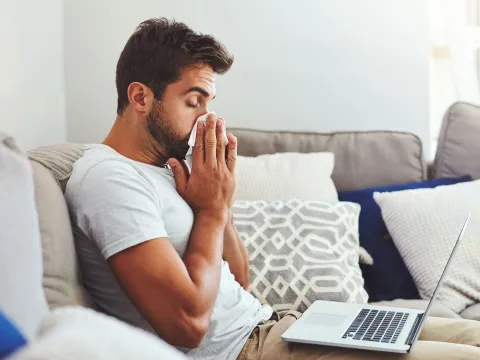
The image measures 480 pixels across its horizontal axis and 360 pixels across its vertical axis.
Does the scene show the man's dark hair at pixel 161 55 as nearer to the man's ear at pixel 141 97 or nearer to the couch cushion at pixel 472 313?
the man's ear at pixel 141 97

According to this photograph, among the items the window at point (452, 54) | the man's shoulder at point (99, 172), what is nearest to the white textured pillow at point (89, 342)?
the man's shoulder at point (99, 172)

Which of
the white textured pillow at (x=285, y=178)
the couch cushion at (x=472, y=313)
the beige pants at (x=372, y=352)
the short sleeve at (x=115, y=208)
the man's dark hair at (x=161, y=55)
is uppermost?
the man's dark hair at (x=161, y=55)

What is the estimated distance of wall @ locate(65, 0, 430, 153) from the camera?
2.67 meters

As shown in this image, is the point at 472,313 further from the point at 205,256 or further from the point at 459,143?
the point at 205,256

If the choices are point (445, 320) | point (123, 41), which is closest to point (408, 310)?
point (445, 320)

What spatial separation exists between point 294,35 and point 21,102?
105 centimetres

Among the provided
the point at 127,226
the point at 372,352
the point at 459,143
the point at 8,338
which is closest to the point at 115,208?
the point at 127,226

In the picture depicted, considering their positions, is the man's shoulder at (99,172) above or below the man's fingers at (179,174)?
above

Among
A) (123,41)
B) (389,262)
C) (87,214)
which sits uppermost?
(123,41)

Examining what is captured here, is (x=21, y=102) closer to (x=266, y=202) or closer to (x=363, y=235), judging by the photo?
(x=266, y=202)

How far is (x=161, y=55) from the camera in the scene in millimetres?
1546

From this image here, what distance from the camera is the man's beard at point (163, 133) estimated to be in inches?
60.5

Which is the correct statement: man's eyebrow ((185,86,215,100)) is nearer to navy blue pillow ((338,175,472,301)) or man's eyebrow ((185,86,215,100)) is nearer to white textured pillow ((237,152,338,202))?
white textured pillow ((237,152,338,202))

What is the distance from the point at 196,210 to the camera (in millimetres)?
1489
